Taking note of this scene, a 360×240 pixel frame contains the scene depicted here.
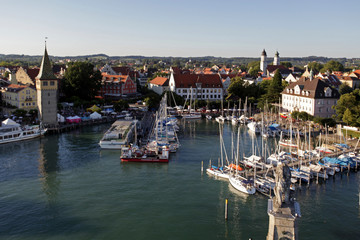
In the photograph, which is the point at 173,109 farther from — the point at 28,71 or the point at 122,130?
the point at 28,71

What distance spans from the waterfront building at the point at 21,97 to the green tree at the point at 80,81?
9.70 metres

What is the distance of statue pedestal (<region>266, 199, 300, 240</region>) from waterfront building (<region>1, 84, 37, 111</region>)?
148 feet

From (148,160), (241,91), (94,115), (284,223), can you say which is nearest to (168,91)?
(241,91)

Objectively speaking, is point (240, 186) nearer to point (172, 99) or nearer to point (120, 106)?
point (120, 106)

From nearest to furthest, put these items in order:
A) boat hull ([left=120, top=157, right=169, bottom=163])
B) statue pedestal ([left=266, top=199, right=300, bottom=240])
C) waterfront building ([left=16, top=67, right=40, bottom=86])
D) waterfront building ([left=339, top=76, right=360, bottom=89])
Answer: statue pedestal ([left=266, top=199, right=300, bottom=240]), boat hull ([left=120, top=157, right=169, bottom=163]), waterfront building ([left=16, top=67, right=40, bottom=86]), waterfront building ([left=339, top=76, right=360, bottom=89])

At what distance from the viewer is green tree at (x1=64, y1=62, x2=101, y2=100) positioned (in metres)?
57.7

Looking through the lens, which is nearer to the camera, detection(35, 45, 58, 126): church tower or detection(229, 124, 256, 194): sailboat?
detection(229, 124, 256, 194): sailboat

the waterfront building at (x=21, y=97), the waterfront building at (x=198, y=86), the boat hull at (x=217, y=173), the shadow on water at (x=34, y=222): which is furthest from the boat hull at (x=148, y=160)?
the waterfront building at (x=198, y=86)

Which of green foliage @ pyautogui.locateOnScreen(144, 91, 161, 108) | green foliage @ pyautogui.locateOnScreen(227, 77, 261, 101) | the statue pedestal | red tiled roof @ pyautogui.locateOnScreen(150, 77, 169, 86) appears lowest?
the statue pedestal

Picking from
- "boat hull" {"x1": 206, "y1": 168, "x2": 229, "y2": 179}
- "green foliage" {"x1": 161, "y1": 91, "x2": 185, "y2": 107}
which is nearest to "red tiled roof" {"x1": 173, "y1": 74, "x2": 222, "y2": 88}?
"green foliage" {"x1": 161, "y1": 91, "x2": 185, "y2": 107}

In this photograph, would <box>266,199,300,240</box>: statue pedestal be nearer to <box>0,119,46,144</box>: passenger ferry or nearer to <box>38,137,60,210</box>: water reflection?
<box>38,137,60,210</box>: water reflection

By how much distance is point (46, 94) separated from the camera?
1711 inches

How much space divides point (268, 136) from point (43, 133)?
25504 millimetres

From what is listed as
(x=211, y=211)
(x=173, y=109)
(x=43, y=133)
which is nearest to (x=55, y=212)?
(x=211, y=211)
